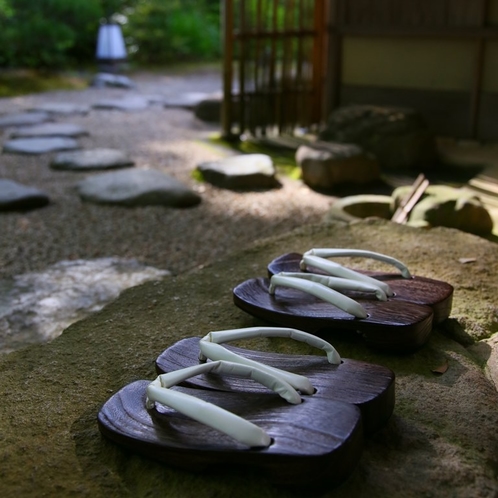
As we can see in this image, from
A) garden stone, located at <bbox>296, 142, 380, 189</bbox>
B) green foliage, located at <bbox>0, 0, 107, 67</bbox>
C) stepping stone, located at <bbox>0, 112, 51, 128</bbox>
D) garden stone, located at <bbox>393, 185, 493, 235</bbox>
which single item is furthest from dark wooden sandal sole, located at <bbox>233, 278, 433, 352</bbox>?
green foliage, located at <bbox>0, 0, 107, 67</bbox>

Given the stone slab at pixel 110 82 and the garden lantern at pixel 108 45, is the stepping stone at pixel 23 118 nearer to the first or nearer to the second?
the stone slab at pixel 110 82

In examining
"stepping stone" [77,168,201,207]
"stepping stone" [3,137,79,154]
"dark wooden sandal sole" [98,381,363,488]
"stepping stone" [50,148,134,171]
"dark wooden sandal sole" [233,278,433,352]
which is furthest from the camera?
"stepping stone" [3,137,79,154]

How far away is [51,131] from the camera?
8234mm

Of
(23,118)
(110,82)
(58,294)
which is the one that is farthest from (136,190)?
(110,82)

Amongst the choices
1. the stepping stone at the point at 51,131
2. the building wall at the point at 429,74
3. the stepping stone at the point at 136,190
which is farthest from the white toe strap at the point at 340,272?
the stepping stone at the point at 51,131

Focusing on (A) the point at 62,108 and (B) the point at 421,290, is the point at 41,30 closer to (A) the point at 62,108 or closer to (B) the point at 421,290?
(A) the point at 62,108

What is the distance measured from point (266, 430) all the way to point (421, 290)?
844 mm

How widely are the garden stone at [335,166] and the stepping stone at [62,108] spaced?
4.64 m

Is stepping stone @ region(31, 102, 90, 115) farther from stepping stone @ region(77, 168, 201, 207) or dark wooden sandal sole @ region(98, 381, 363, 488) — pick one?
dark wooden sandal sole @ region(98, 381, 363, 488)

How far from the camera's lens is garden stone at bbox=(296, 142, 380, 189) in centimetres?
607

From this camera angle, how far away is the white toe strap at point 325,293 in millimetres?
1759

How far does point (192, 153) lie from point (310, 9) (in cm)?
234

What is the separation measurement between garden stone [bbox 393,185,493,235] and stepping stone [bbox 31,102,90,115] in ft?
21.8

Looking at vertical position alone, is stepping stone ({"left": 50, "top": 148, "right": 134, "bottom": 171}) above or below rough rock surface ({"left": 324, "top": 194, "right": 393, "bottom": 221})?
below
